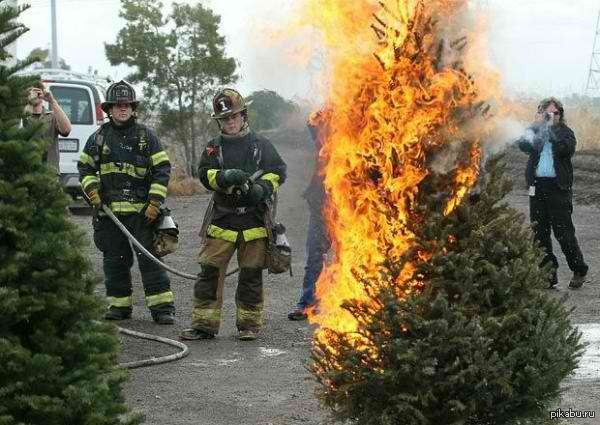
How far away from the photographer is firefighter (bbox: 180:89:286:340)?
8.28 meters

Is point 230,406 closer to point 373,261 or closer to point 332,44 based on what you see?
point 373,261

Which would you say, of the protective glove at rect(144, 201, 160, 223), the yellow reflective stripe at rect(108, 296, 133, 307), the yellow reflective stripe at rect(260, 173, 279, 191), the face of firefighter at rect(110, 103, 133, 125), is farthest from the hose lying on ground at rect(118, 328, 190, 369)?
the face of firefighter at rect(110, 103, 133, 125)

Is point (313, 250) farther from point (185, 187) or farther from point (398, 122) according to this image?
point (185, 187)

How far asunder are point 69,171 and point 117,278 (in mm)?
Answer: 9093

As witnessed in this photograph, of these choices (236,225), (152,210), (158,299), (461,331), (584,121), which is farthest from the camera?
(584,121)

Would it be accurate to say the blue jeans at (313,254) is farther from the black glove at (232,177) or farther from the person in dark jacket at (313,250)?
the black glove at (232,177)

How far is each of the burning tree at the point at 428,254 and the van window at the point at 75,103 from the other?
14466mm

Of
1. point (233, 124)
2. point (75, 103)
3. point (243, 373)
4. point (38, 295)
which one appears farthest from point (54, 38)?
point (38, 295)

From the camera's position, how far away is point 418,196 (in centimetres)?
448

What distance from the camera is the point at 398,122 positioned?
4535 millimetres

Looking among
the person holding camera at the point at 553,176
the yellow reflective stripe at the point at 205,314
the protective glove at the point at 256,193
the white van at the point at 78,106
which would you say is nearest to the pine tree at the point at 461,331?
the protective glove at the point at 256,193

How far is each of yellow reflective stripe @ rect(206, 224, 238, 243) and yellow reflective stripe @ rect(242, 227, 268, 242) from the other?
9 cm

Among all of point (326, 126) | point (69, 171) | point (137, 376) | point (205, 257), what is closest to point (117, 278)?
point (205, 257)

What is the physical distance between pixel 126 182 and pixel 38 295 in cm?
565
